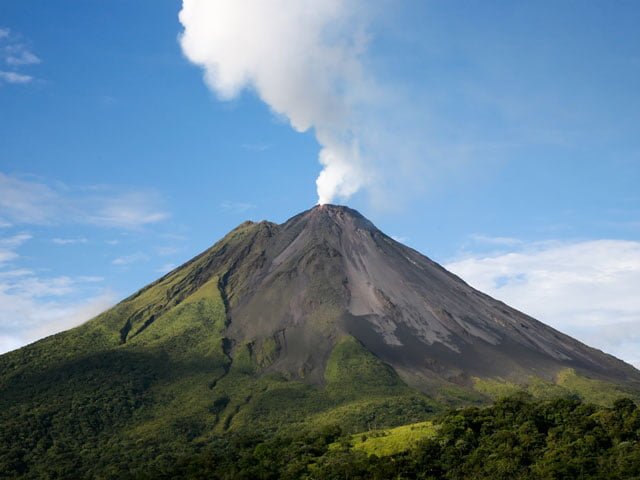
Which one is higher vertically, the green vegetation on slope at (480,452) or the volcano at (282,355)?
the volcano at (282,355)

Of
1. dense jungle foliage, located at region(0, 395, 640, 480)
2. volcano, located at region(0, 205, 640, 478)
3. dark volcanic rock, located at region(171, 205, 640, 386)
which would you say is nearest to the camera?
dense jungle foliage, located at region(0, 395, 640, 480)

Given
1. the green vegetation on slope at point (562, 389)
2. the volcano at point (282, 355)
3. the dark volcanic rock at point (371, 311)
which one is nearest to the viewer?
the volcano at point (282, 355)

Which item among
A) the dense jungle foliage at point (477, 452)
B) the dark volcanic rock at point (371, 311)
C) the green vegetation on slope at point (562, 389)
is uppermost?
the dark volcanic rock at point (371, 311)

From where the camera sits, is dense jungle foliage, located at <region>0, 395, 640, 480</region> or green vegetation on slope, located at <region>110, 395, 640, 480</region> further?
dense jungle foliage, located at <region>0, 395, 640, 480</region>

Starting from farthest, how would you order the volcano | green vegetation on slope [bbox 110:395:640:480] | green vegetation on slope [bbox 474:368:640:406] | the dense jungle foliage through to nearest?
green vegetation on slope [bbox 474:368:640:406]
the volcano
the dense jungle foliage
green vegetation on slope [bbox 110:395:640:480]

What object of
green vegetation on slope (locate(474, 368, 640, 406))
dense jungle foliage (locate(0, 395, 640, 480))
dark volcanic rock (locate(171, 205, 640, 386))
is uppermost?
dark volcanic rock (locate(171, 205, 640, 386))

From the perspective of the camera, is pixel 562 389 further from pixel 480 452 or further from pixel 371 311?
pixel 480 452

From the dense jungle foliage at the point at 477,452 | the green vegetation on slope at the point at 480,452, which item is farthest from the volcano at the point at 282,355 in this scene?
the green vegetation on slope at the point at 480,452

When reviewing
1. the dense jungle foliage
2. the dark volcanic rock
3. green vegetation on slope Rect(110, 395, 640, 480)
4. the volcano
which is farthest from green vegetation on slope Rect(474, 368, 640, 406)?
green vegetation on slope Rect(110, 395, 640, 480)

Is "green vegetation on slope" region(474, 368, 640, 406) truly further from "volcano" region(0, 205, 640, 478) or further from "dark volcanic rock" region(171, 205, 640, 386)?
"dark volcanic rock" region(171, 205, 640, 386)

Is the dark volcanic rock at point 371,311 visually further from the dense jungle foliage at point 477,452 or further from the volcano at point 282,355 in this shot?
the dense jungle foliage at point 477,452
